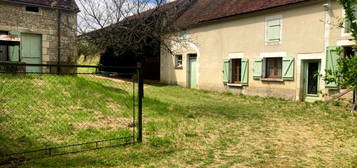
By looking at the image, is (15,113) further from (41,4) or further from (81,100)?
(41,4)

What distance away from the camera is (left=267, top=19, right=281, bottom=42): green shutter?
12.7 metres

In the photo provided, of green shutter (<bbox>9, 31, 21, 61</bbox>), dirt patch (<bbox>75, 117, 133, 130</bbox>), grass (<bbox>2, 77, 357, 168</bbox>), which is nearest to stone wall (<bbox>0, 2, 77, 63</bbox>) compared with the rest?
green shutter (<bbox>9, 31, 21, 61</bbox>)

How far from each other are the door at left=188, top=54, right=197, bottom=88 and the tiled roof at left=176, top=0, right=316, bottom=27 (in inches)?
80.9

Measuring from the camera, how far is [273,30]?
12891 millimetres

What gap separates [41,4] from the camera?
1297cm

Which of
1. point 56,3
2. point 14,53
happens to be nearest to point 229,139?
point 56,3

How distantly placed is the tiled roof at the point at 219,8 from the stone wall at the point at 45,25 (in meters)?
6.98

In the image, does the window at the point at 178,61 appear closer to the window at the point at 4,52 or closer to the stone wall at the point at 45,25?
the stone wall at the point at 45,25

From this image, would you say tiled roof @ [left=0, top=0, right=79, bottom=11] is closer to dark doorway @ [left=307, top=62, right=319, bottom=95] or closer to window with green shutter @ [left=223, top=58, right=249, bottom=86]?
window with green shutter @ [left=223, top=58, right=249, bottom=86]

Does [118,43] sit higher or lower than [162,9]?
lower

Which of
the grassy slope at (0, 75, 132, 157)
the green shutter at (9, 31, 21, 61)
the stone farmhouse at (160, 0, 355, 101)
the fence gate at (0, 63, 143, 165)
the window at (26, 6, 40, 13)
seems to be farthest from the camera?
the window at (26, 6, 40, 13)

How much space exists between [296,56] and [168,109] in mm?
6436

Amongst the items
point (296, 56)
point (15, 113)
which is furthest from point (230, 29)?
point (15, 113)

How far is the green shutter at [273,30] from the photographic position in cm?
1273
